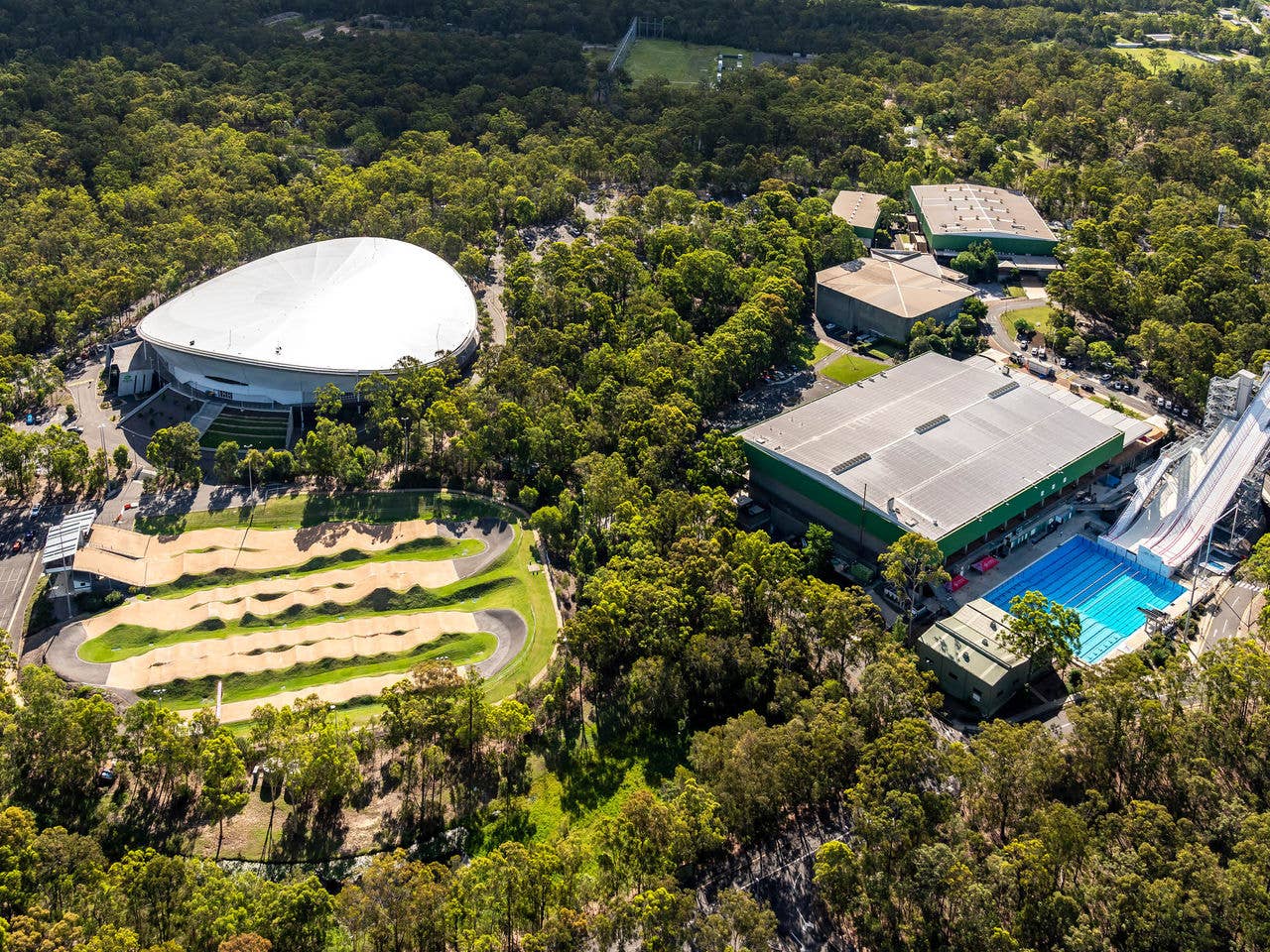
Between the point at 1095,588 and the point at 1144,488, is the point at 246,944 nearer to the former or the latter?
the point at 1095,588

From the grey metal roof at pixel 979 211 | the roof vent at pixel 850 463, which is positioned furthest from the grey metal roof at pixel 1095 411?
the grey metal roof at pixel 979 211

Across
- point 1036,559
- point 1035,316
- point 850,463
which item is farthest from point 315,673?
point 1035,316

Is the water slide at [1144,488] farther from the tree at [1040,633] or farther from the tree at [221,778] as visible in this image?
the tree at [221,778]

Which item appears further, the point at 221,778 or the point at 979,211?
the point at 979,211

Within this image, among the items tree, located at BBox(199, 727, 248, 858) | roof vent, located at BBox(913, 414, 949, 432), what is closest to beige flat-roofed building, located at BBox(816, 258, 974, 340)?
roof vent, located at BBox(913, 414, 949, 432)

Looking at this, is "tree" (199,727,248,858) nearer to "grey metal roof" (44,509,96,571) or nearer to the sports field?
the sports field

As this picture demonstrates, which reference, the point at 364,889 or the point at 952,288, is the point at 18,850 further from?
the point at 952,288
